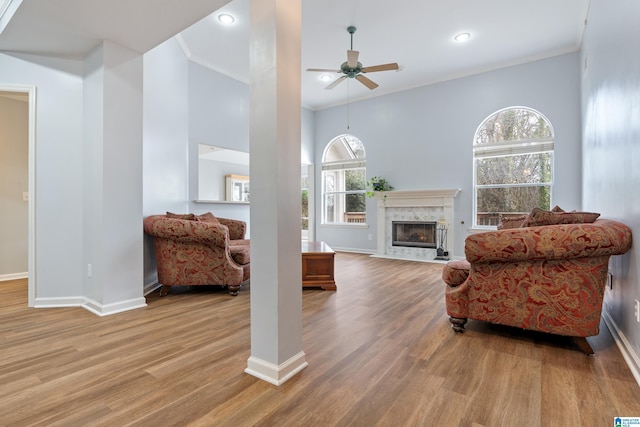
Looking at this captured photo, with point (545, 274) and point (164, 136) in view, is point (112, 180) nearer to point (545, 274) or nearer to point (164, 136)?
point (164, 136)

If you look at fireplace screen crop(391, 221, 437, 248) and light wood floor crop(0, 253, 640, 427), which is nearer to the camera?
light wood floor crop(0, 253, 640, 427)

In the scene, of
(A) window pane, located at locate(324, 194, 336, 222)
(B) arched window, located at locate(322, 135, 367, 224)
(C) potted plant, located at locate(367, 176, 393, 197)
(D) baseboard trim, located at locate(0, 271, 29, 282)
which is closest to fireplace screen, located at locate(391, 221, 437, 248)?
(C) potted plant, located at locate(367, 176, 393, 197)

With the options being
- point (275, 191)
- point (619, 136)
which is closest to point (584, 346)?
point (619, 136)

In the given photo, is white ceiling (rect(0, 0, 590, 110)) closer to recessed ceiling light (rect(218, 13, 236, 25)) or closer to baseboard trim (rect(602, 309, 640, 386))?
recessed ceiling light (rect(218, 13, 236, 25))

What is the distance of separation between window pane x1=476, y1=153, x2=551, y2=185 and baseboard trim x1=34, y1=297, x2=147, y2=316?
5597 mm

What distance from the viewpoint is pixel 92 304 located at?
2.91 m

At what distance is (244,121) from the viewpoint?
19.1ft

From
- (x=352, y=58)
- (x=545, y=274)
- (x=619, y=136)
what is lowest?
(x=545, y=274)

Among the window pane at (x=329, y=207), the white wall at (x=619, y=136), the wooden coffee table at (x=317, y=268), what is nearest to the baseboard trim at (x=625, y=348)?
the white wall at (x=619, y=136)

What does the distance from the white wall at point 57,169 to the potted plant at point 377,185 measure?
4955 mm

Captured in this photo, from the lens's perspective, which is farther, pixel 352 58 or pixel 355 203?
pixel 355 203

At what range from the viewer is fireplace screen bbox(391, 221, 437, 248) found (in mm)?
6074

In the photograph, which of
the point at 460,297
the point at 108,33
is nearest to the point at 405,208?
the point at 460,297

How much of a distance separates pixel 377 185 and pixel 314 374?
5154 millimetres
